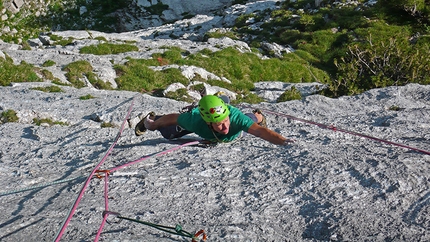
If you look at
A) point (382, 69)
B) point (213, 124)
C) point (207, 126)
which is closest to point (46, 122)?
point (207, 126)

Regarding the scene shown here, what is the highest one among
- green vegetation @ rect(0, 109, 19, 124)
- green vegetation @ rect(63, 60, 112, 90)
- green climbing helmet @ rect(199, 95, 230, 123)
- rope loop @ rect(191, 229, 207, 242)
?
green climbing helmet @ rect(199, 95, 230, 123)

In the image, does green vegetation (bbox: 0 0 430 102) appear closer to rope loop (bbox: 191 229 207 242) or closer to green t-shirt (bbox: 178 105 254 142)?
green t-shirt (bbox: 178 105 254 142)

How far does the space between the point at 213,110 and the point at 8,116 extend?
20.4 ft

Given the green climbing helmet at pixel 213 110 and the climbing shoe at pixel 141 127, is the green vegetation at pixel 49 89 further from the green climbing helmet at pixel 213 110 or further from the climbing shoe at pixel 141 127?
the green climbing helmet at pixel 213 110

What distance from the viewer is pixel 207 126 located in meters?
7.69

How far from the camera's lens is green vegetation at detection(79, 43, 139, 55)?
2153 centimetres

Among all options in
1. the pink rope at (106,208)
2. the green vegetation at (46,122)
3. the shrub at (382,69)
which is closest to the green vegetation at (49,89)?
the green vegetation at (46,122)

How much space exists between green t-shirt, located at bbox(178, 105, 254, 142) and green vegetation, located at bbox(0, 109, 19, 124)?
193 inches

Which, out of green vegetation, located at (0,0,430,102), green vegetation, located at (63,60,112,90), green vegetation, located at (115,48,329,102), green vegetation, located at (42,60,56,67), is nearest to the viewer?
green vegetation, located at (0,0,430,102)

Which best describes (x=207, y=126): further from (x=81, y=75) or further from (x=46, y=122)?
(x=81, y=75)

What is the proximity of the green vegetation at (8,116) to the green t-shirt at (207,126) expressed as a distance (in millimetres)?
4905

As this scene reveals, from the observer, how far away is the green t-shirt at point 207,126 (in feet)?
24.5

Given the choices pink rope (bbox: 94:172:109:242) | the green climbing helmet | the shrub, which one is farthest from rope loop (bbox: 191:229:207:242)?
the shrub

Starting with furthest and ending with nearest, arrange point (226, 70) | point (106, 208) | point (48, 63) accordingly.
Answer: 1. point (226, 70)
2. point (48, 63)
3. point (106, 208)
